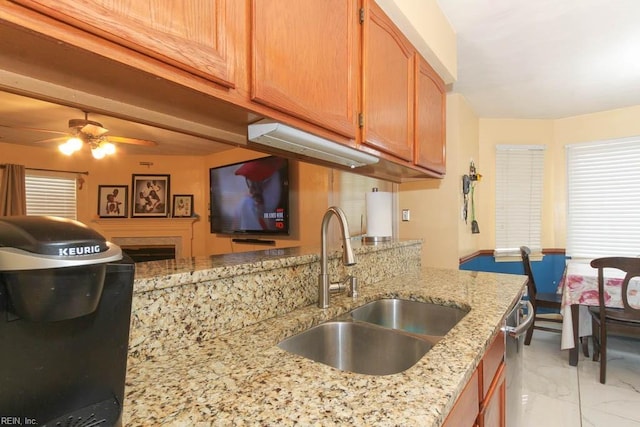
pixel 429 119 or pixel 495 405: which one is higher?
pixel 429 119

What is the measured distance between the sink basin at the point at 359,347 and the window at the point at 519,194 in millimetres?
3197

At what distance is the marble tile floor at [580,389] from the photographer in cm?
199

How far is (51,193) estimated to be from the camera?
455cm

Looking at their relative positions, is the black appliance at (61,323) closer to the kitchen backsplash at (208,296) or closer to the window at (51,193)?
the kitchen backsplash at (208,296)

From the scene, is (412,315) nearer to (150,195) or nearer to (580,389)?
(580,389)

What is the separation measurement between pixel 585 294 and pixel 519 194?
5.02 feet

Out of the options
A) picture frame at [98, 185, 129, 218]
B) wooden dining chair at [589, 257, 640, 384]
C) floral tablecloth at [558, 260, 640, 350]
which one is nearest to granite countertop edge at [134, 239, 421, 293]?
wooden dining chair at [589, 257, 640, 384]

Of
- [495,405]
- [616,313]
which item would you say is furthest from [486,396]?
[616,313]

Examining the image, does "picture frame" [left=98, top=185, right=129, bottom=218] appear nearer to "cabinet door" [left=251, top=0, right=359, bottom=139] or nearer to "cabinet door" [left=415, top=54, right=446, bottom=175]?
"cabinet door" [left=415, top=54, right=446, bottom=175]

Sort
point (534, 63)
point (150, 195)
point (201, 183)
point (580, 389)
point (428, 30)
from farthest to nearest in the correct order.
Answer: point (201, 183) < point (150, 195) < point (534, 63) < point (580, 389) < point (428, 30)

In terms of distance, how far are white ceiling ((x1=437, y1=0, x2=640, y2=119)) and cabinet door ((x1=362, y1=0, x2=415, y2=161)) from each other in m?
0.61

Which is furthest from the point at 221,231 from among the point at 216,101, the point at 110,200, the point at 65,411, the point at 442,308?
the point at 65,411

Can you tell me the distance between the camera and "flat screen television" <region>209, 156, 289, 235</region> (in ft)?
11.4

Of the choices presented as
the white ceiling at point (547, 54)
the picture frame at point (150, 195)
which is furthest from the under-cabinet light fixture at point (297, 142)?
the picture frame at point (150, 195)
